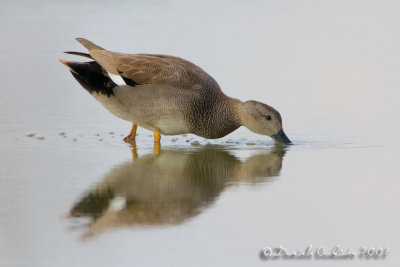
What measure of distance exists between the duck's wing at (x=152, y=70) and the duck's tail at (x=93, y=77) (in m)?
0.08

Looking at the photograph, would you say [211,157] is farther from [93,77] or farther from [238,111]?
[93,77]

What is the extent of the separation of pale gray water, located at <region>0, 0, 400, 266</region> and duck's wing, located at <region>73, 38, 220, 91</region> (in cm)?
60

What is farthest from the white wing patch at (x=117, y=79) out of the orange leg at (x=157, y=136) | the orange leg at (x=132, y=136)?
the orange leg at (x=157, y=136)

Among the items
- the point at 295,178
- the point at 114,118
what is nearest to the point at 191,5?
the point at 114,118

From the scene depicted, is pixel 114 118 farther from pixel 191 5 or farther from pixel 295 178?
pixel 191 5

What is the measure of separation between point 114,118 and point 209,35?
477 centimetres

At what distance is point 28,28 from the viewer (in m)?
15.1

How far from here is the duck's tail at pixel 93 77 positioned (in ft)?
27.4

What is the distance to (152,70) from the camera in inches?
330

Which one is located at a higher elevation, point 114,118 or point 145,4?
point 145,4

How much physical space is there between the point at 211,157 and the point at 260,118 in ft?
3.80

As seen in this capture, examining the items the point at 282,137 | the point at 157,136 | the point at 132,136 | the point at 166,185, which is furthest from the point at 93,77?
the point at 166,185

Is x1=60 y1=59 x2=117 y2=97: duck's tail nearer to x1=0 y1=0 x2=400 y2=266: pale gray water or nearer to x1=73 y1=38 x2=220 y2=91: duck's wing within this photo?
x1=73 y1=38 x2=220 y2=91: duck's wing

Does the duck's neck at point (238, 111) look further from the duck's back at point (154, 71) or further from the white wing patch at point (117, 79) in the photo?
the white wing patch at point (117, 79)
